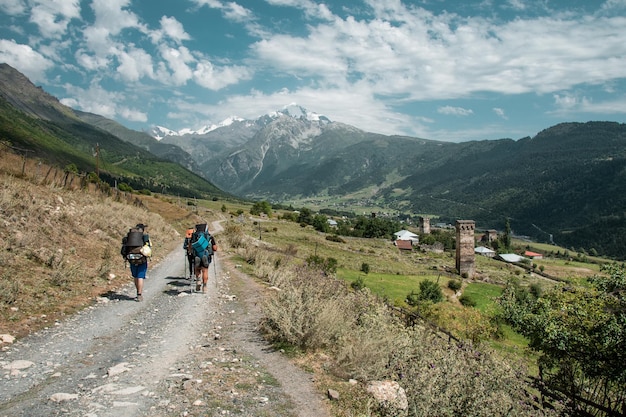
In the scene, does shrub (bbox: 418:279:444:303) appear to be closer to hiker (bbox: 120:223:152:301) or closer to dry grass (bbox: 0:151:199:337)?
dry grass (bbox: 0:151:199:337)

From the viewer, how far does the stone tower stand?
201 ft

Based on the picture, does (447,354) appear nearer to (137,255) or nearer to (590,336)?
(590,336)

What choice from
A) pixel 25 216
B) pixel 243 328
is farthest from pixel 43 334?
pixel 25 216

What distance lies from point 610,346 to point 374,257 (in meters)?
52.8

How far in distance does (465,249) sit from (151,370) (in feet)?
205

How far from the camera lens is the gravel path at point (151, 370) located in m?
5.47

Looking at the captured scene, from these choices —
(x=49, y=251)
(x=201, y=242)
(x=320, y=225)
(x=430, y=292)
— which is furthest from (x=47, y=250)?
(x=320, y=225)

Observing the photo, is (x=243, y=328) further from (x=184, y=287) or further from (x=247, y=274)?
(x=247, y=274)

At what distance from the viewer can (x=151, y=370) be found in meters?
6.68

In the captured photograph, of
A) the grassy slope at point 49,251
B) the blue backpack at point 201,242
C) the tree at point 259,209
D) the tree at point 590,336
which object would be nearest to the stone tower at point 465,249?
the grassy slope at point 49,251

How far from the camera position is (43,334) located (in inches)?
317

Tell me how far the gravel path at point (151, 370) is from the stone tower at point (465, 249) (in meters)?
56.6

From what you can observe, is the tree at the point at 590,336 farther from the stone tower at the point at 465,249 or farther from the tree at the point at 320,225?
the tree at the point at 320,225

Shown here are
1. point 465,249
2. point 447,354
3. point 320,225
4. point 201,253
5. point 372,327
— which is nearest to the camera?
point 447,354
